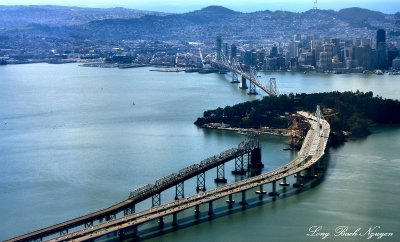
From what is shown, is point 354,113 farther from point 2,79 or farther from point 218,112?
point 2,79

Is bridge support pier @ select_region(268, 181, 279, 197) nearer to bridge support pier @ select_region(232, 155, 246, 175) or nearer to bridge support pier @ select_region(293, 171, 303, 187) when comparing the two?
bridge support pier @ select_region(293, 171, 303, 187)

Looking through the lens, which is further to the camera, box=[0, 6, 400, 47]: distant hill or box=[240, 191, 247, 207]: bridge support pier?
box=[0, 6, 400, 47]: distant hill

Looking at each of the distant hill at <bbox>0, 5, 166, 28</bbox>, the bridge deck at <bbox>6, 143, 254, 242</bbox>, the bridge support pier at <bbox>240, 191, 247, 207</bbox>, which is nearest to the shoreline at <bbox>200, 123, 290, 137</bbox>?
the bridge deck at <bbox>6, 143, 254, 242</bbox>

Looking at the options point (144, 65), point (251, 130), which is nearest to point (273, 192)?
point (251, 130)

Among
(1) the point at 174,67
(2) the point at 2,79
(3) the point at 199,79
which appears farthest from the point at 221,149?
(1) the point at 174,67

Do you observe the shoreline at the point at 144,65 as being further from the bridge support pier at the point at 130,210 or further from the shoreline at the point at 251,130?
the bridge support pier at the point at 130,210

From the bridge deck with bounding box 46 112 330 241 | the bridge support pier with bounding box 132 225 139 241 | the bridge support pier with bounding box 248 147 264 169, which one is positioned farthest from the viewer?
the bridge support pier with bounding box 248 147 264 169

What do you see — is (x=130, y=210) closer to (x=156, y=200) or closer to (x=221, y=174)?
(x=156, y=200)
